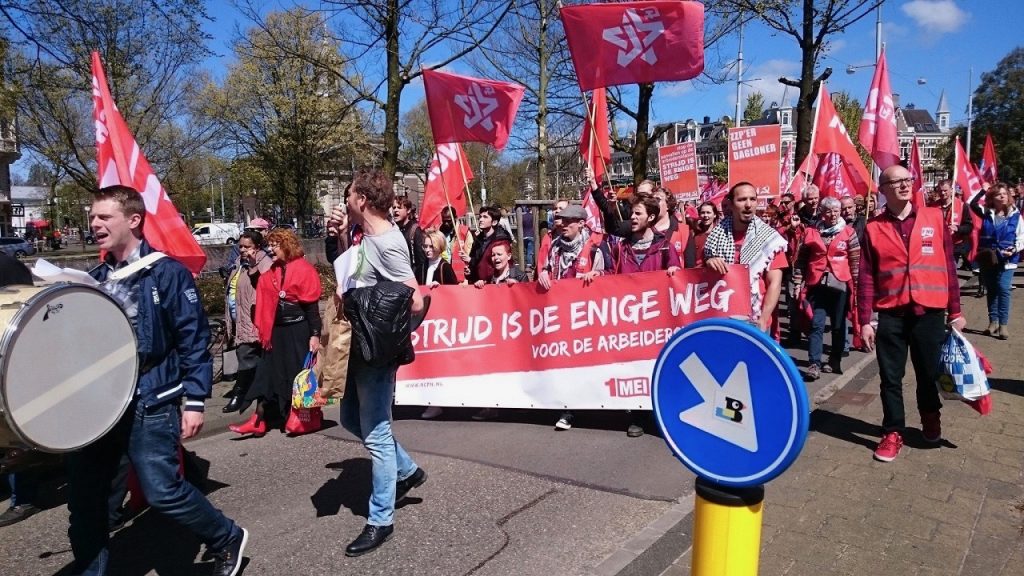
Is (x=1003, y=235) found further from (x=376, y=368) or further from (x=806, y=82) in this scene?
Answer: (x=376, y=368)

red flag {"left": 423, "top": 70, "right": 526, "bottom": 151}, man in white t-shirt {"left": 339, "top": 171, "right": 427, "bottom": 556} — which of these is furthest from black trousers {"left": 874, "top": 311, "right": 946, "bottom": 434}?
red flag {"left": 423, "top": 70, "right": 526, "bottom": 151}

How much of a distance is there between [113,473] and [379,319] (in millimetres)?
1358

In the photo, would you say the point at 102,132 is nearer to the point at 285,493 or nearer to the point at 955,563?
the point at 285,493

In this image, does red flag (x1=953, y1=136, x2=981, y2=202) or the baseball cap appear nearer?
the baseball cap

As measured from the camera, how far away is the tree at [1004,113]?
49250mm

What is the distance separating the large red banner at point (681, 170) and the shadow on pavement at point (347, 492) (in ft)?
31.7

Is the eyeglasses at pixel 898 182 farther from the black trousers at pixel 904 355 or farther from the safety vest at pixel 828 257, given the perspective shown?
the safety vest at pixel 828 257

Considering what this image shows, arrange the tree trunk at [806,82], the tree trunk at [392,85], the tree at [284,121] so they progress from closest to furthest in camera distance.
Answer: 1. the tree trunk at [392,85]
2. the tree trunk at [806,82]
3. the tree at [284,121]

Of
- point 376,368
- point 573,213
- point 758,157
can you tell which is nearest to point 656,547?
point 376,368

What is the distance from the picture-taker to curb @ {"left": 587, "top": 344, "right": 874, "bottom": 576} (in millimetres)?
3352

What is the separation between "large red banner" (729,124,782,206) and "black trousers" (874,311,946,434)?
7.14 metres

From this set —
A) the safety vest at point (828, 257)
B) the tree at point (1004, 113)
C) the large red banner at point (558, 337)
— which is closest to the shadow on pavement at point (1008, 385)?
the safety vest at point (828, 257)

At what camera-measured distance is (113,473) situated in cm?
322

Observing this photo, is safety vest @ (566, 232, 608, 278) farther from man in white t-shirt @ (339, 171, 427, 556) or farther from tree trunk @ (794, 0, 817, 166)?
tree trunk @ (794, 0, 817, 166)
